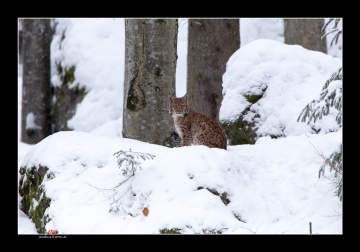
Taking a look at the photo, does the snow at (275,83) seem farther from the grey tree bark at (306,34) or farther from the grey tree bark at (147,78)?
the grey tree bark at (306,34)

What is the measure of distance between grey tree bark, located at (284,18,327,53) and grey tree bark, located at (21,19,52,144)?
677 cm

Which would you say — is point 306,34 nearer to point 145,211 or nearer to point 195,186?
point 195,186

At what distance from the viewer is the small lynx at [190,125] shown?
7353 mm

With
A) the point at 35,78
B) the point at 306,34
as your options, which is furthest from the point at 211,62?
the point at 35,78

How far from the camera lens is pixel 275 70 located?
8.70m

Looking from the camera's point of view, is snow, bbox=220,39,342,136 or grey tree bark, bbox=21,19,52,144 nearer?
snow, bbox=220,39,342,136

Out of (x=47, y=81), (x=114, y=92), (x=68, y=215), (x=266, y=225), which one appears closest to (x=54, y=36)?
(x=47, y=81)

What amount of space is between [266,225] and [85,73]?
8.79 meters

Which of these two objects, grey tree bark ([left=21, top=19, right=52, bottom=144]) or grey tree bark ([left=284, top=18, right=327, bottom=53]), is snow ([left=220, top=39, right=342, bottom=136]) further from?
grey tree bark ([left=21, top=19, right=52, bottom=144])

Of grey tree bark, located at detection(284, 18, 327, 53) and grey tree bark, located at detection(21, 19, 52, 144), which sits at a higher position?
grey tree bark, located at detection(284, 18, 327, 53)

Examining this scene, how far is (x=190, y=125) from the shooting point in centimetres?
772

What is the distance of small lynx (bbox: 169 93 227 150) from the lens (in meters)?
7.35

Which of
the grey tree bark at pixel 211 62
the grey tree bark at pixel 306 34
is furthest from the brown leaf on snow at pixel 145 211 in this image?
the grey tree bark at pixel 306 34

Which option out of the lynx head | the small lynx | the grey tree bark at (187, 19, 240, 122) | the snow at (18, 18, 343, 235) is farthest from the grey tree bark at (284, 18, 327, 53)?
the lynx head
